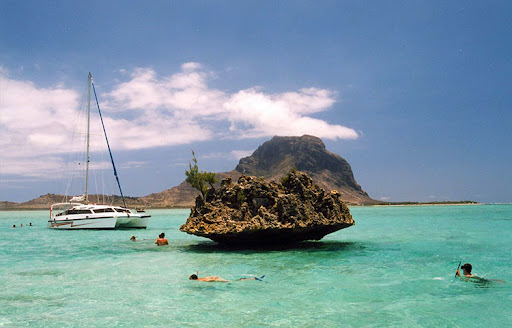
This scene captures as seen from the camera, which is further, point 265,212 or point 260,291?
point 265,212

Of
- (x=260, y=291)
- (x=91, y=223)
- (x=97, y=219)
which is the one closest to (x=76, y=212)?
(x=91, y=223)

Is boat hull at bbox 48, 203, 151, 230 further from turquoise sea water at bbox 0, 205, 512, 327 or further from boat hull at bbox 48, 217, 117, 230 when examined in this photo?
turquoise sea water at bbox 0, 205, 512, 327

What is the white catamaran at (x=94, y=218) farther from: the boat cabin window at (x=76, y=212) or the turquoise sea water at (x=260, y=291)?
the turquoise sea water at (x=260, y=291)

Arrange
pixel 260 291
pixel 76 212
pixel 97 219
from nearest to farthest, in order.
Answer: pixel 260 291 → pixel 97 219 → pixel 76 212

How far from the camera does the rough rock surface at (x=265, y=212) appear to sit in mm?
21562

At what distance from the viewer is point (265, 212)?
21844 millimetres

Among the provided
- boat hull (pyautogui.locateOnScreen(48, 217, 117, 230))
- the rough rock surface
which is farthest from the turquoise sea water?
boat hull (pyautogui.locateOnScreen(48, 217, 117, 230))

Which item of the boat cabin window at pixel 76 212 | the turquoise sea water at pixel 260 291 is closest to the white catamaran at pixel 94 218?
the boat cabin window at pixel 76 212

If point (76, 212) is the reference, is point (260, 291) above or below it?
below

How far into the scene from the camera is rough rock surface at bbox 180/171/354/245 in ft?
70.7

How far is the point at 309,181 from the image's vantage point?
24703 mm

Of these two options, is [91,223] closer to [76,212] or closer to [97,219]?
[97,219]

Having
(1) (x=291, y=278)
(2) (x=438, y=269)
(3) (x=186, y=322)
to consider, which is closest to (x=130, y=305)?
(3) (x=186, y=322)

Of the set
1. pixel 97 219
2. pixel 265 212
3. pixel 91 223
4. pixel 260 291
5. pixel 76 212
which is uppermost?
pixel 265 212
